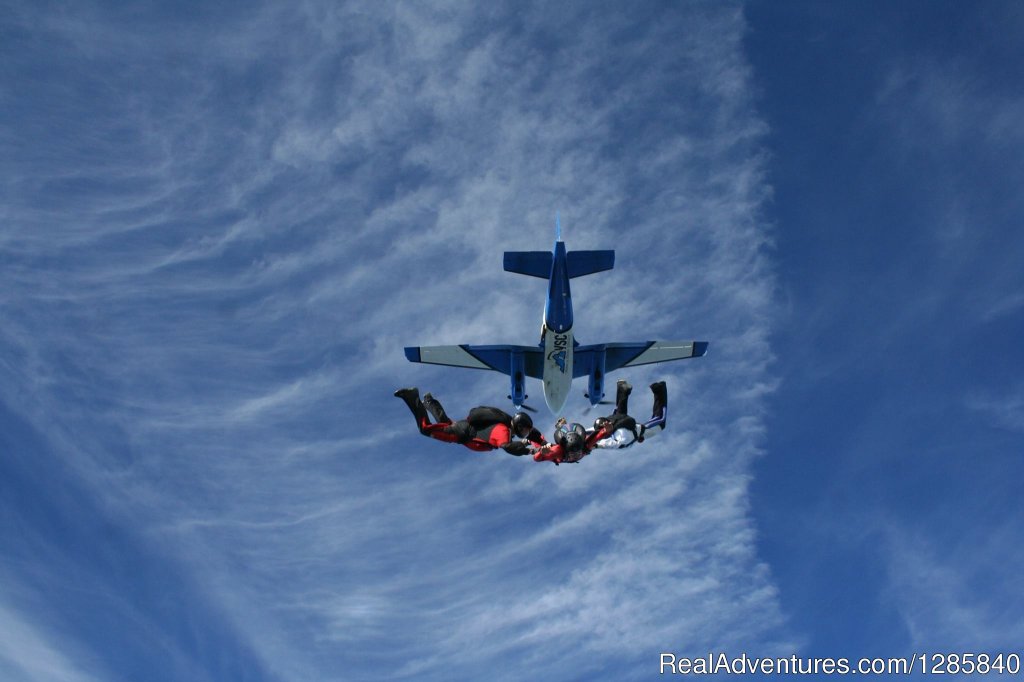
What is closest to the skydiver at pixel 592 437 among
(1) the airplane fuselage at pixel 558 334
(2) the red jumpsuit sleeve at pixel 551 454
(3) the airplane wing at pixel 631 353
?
(2) the red jumpsuit sleeve at pixel 551 454

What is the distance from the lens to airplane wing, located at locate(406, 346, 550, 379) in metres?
49.9

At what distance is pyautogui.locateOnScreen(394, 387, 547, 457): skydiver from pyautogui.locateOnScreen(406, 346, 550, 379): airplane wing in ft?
98.6

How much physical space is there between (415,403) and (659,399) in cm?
708

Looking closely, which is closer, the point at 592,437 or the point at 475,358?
the point at 592,437

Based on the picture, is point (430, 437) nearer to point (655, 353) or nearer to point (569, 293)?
point (569, 293)

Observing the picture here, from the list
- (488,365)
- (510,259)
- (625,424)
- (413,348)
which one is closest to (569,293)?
(510,259)

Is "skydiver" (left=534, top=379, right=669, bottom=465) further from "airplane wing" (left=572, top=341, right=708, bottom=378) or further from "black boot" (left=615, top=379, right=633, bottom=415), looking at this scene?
"airplane wing" (left=572, top=341, right=708, bottom=378)

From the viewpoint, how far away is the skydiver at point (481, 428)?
1872cm

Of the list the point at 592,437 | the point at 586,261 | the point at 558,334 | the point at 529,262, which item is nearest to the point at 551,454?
the point at 592,437

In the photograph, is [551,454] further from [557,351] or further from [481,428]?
[557,351]

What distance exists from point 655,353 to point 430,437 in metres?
36.2

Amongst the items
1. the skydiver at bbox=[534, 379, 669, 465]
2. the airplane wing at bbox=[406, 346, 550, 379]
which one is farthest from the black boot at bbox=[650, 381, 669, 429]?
the airplane wing at bbox=[406, 346, 550, 379]

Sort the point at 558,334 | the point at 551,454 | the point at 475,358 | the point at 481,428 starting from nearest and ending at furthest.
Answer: the point at 551,454, the point at 481,428, the point at 558,334, the point at 475,358

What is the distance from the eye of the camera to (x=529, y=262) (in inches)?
1764
